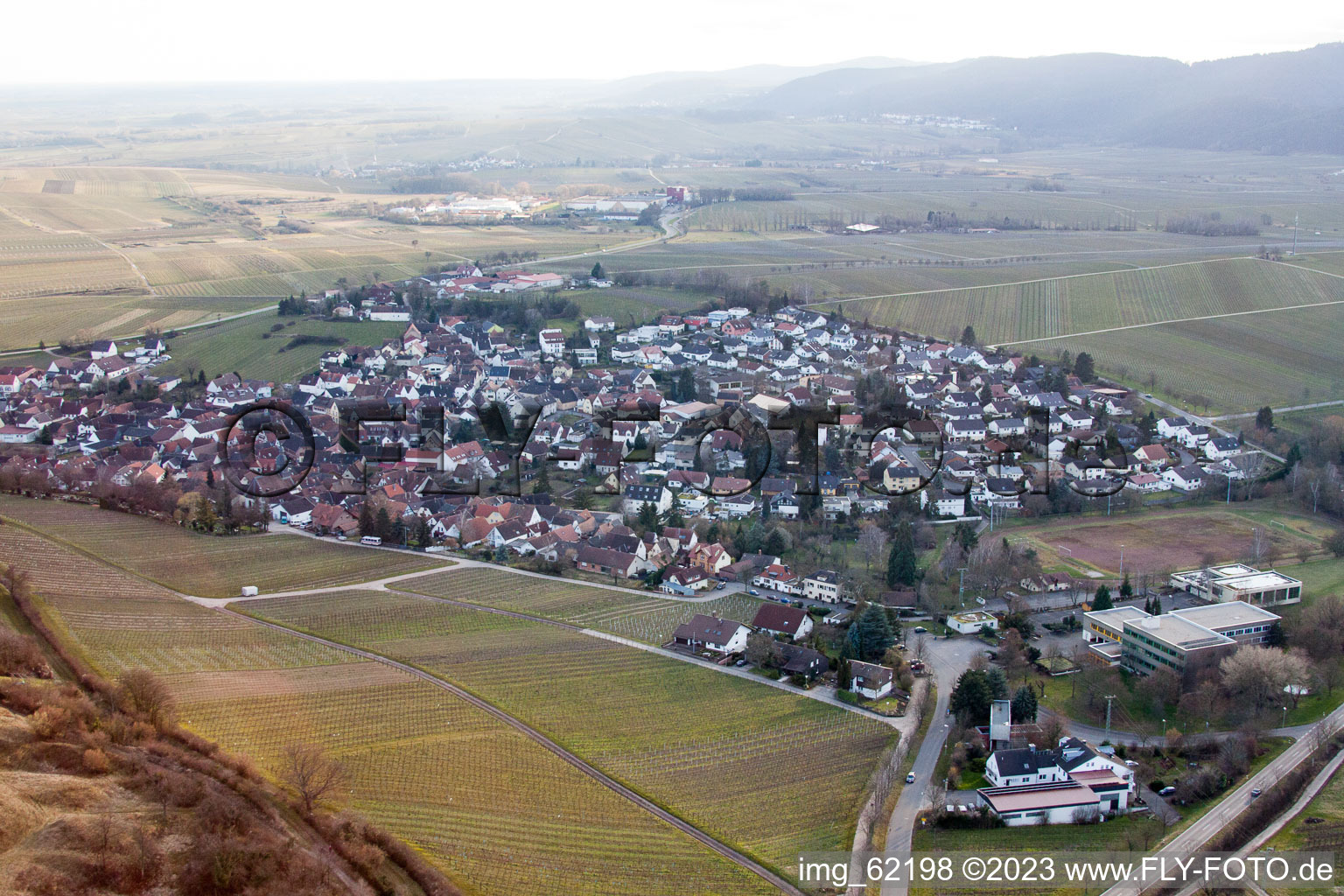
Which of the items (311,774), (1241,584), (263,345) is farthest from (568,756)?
(263,345)

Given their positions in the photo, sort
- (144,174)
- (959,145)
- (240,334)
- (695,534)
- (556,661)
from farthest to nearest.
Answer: (959,145), (144,174), (240,334), (695,534), (556,661)

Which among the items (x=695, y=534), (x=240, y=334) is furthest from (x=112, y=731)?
(x=240, y=334)

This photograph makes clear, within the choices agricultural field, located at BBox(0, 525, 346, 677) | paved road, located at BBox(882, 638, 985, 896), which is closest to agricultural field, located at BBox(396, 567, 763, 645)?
agricultural field, located at BBox(0, 525, 346, 677)

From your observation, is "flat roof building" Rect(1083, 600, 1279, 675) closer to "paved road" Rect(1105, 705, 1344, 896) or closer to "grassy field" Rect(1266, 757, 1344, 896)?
"paved road" Rect(1105, 705, 1344, 896)

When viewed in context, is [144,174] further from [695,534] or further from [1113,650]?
[1113,650]

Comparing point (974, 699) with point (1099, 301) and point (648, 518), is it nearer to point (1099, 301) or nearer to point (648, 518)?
point (648, 518)

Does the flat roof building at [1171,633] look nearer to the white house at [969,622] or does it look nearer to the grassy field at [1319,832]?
the white house at [969,622]

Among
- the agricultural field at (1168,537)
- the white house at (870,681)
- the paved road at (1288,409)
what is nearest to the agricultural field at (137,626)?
the white house at (870,681)

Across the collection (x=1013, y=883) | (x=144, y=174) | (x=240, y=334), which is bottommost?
(x=1013, y=883)
